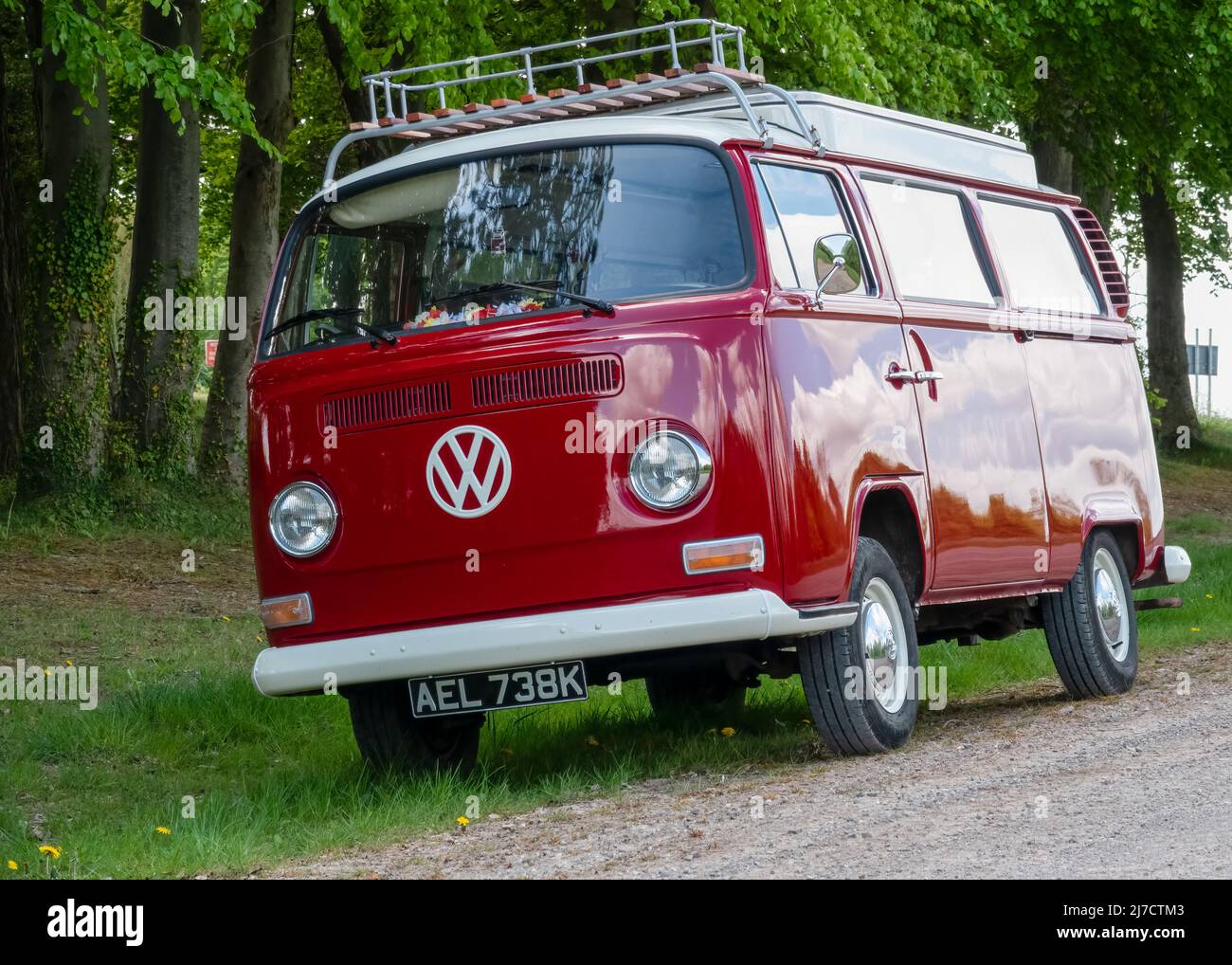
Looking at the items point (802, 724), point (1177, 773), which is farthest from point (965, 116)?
point (1177, 773)

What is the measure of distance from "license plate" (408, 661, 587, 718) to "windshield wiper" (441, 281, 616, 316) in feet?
4.34

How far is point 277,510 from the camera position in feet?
24.0

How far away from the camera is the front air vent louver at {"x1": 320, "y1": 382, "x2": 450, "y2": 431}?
6.91 meters

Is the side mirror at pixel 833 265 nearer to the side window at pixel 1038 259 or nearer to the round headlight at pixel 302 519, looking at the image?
the side window at pixel 1038 259

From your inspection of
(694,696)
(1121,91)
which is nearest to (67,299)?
(694,696)

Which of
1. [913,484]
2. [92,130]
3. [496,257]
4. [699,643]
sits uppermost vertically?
[92,130]

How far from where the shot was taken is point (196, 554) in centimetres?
1673

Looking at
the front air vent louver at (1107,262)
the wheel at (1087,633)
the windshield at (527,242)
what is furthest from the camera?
the front air vent louver at (1107,262)

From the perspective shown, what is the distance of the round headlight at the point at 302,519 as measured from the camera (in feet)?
23.5

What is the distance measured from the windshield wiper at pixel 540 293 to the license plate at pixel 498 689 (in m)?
1.32

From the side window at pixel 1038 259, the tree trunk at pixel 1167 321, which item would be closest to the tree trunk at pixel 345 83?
the side window at pixel 1038 259

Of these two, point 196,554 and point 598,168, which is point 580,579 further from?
point 196,554

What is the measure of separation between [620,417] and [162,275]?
12.0 metres
